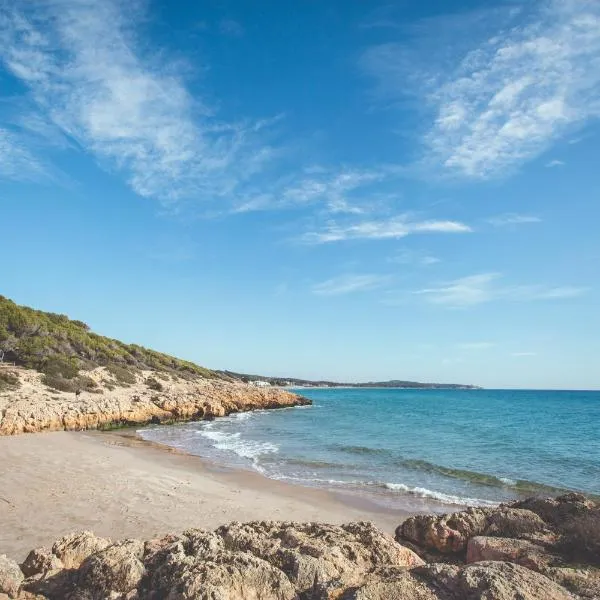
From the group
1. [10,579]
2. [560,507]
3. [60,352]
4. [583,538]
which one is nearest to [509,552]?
[583,538]

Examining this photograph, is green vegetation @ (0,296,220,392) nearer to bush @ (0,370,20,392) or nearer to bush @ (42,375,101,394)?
bush @ (42,375,101,394)

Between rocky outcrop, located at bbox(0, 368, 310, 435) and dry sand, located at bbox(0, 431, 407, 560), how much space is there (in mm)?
5104

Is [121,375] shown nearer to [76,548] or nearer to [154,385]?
[154,385]

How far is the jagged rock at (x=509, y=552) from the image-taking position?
17.2 feet

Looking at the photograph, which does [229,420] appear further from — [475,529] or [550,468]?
[475,529]

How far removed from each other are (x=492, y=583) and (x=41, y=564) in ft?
14.7

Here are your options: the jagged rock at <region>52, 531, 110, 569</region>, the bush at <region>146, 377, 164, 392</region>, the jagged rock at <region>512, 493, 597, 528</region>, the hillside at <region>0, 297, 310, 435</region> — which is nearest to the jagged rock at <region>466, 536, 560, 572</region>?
the jagged rock at <region>512, 493, 597, 528</region>

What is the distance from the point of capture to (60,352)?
4147 cm

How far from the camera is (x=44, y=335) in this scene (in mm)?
43531

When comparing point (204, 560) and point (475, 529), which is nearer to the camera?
point (204, 560)

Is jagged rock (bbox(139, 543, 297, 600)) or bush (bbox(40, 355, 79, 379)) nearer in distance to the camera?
jagged rock (bbox(139, 543, 297, 600))

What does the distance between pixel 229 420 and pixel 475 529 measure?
36.5 meters

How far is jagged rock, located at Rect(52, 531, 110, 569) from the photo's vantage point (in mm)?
5020

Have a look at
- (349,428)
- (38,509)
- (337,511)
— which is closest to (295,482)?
(337,511)
